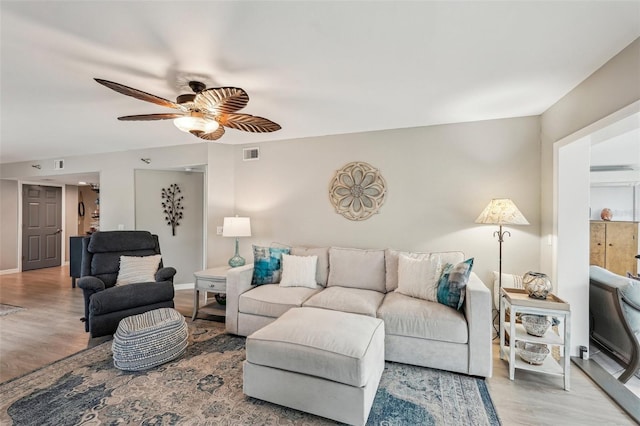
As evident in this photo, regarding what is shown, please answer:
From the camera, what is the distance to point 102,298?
285 centimetres

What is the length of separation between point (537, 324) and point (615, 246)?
433cm

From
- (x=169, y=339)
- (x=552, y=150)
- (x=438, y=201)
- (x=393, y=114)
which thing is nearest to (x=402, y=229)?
(x=438, y=201)

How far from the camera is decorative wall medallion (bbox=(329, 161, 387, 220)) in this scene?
3.57 meters

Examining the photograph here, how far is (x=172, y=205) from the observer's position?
493cm

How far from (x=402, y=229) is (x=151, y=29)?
3011mm

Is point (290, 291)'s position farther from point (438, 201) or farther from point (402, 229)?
point (438, 201)

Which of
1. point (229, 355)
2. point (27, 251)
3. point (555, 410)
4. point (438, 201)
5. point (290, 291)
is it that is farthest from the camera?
point (27, 251)

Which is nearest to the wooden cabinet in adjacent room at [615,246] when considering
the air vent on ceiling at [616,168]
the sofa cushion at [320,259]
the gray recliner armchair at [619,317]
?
the air vent on ceiling at [616,168]

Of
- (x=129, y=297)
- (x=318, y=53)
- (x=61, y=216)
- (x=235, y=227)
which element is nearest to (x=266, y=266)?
(x=235, y=227)

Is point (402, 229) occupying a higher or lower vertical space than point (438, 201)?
lower

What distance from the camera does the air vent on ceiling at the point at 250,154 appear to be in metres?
4.18

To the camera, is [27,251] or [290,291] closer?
[290,291]

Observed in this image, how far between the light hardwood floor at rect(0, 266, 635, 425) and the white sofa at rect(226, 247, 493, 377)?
0.30 metres

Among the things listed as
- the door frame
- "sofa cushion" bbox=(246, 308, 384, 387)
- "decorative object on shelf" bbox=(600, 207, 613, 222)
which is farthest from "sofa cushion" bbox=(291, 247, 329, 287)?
the door frame
